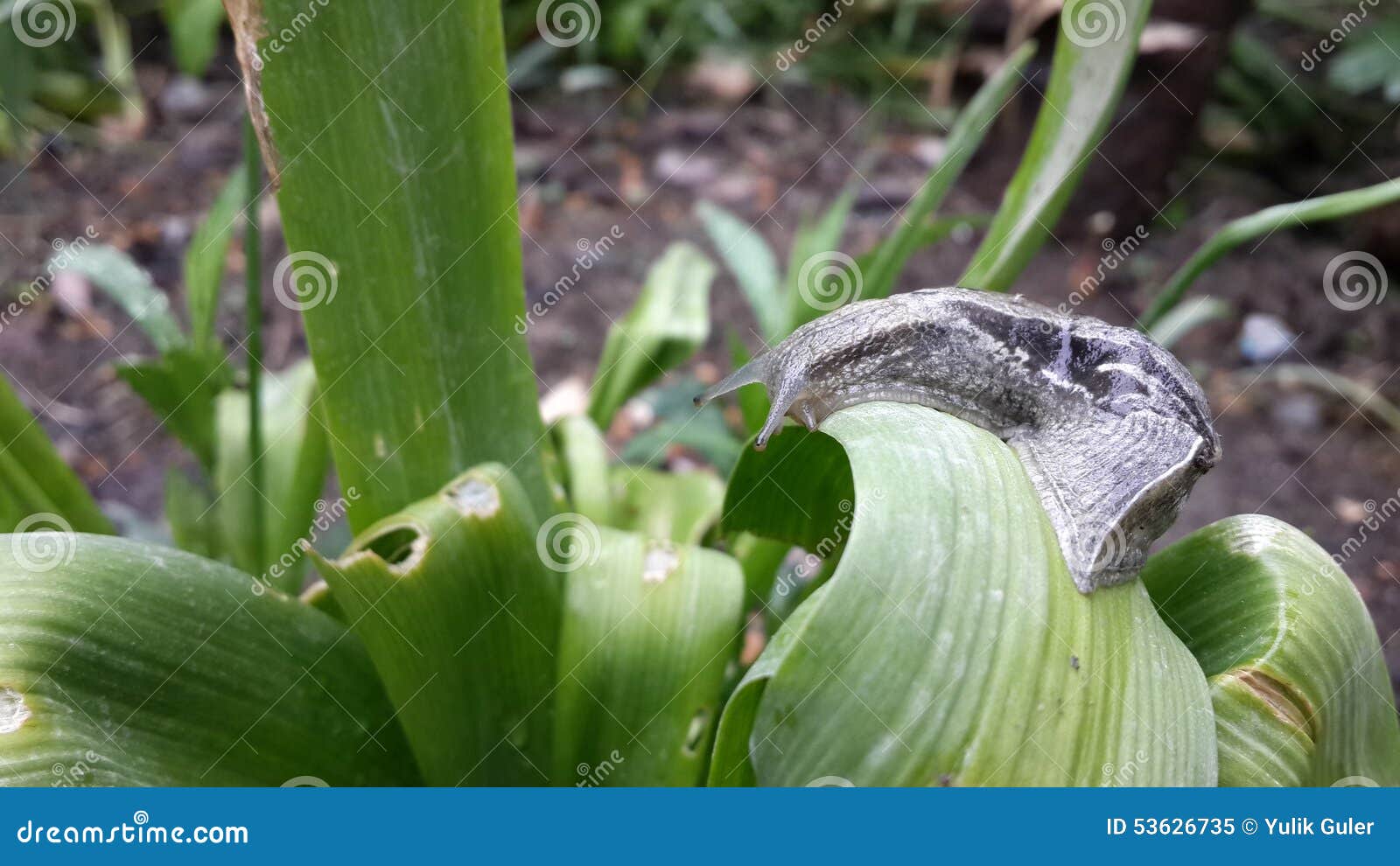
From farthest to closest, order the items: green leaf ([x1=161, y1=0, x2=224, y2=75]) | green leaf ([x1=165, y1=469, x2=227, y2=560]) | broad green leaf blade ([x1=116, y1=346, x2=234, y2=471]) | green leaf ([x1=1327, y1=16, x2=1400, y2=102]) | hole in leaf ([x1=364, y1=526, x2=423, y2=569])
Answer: green leaf ([x1=161, y1=0, x2=224, y2=75])
green leaf ([x1=1327, y1=16, x2=1400, y2=102])
green leaf ([x1=165, y1=469, x2=227, y2=560])
broad green leaf blade ([x1=116, y1=346, x2=234, y2=471])
hole in leaf ([x1=364, y1=526, x2=423, y2=569])

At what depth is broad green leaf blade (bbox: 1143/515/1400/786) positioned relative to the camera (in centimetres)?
55

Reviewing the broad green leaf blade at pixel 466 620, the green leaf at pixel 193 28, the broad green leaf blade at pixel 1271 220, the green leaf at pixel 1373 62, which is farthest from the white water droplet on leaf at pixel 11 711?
the green leaf at pixel 193 28

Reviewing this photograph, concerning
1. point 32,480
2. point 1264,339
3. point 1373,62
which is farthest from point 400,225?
point 1373,62

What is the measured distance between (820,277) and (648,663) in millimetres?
629

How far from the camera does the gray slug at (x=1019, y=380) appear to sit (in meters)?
0.57

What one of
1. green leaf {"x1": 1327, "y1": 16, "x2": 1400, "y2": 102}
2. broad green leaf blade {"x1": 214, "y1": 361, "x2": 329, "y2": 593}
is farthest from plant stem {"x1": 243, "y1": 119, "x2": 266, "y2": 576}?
green leaf {"x1": 1327, "y1": 16, "x2": 1400, "y2": 102}

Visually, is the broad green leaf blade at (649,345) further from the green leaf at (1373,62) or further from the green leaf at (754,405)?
the green leaf at (1373,62)

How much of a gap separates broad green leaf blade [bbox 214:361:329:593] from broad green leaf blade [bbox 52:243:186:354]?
5.4 inches

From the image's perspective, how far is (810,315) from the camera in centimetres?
105

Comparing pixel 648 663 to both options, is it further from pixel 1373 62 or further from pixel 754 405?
pixel 1373 62

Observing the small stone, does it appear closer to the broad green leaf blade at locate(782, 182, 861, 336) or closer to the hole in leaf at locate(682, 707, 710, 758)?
the broad green leaf blade at locate(782, 182, 861, 336)

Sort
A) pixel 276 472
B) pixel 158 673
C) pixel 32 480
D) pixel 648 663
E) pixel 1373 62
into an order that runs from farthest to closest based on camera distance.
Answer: pixel 1373 62, pixel 276 472, pixel 32 480, pixel 648 663, pixel 158 673

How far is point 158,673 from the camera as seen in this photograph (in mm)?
602

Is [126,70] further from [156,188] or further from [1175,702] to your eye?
[1175,702]
